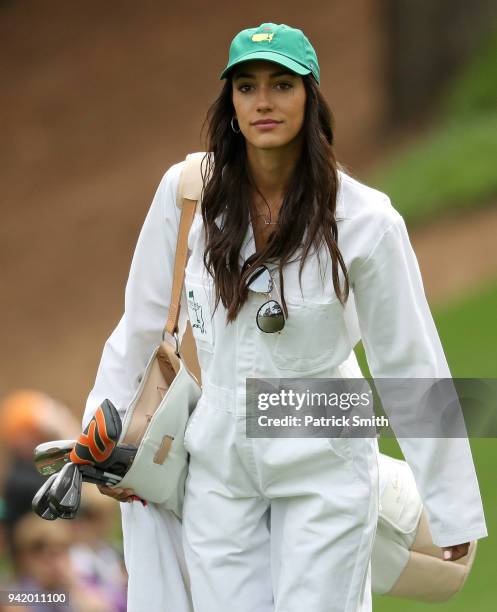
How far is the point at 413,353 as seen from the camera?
4.02 metres

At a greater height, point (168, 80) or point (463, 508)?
point (168, 80)

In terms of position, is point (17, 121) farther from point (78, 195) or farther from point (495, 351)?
point (495, 351)

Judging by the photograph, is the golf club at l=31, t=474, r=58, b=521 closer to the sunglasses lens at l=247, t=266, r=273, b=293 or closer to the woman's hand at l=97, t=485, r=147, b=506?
the woman's hand at l=97, t=485, r=147, b=506

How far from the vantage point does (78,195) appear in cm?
1524

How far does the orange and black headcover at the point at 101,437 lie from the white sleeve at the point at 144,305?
17 centimetres

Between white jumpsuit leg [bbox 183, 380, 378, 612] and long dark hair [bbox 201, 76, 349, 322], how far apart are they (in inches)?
12.7

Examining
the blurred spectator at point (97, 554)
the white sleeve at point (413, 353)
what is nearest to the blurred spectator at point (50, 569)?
the blurred spectator at point (97, 554)

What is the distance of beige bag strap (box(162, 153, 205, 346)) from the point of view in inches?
164

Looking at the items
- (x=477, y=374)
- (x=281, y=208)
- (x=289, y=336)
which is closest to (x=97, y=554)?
(x=289, y=336)

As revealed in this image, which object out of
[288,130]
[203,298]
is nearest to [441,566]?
[203,298]

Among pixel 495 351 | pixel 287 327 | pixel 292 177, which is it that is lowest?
pixel 287 327

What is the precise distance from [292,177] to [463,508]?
95 cm

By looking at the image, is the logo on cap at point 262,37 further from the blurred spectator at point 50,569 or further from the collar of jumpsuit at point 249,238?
the blurred spectator at point 50,569

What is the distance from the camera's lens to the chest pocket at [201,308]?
4070 millimetres
